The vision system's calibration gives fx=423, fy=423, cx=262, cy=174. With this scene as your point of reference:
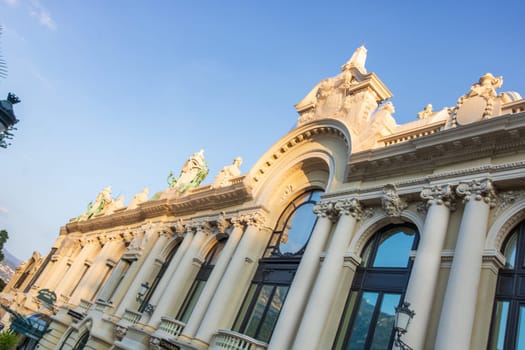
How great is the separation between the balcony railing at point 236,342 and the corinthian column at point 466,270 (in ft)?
19.9

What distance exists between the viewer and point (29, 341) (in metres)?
29.0

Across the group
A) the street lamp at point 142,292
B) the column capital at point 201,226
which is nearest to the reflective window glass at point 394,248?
the column capital at point 201,226

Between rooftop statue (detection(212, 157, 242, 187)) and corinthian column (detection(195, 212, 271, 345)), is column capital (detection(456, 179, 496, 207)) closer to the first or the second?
corinthian column (detection(195, 212, 271, 345))

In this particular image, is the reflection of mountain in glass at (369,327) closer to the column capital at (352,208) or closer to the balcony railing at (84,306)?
the column capital at (352,208)

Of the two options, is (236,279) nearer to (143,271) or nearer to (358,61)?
(143,271)

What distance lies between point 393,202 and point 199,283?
11432mm

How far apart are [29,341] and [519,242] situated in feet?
100

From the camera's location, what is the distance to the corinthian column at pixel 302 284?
43.4 ft

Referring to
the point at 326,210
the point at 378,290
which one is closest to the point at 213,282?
the point at 326,210

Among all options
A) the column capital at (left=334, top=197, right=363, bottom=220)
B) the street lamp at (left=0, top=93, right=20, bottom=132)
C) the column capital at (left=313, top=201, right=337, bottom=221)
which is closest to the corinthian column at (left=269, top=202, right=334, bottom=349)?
the column capital at (left=313, top=201, right=337, bottom=221)

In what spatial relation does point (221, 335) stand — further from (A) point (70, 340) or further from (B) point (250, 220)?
(A) point (70, 340)

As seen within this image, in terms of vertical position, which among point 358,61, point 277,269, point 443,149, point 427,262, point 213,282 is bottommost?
point 213,282

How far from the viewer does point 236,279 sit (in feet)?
57.3

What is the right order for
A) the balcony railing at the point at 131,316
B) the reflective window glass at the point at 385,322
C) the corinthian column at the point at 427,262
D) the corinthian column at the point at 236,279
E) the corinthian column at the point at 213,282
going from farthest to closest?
the balcony railing at the point at 131,316
the corinthian column at the point at 213,282
the corinthian column at the point at 236,279
the reflective window glass at the point at 385,322
the corinthian column at the point at 427,262
